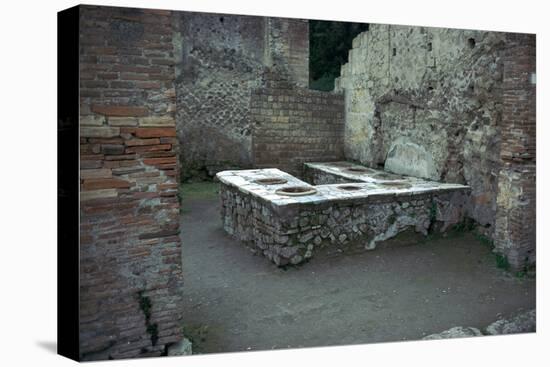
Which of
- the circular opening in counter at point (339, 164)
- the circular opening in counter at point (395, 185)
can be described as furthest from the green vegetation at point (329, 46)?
the circular opening in counter at point (395, 185)

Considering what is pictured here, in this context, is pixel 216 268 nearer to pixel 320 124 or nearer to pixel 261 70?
pixel 320 124

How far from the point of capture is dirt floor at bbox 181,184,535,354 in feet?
14.0

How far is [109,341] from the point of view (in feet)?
11.1

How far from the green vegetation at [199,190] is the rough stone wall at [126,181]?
5938mm

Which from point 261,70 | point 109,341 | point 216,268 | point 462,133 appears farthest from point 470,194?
point 261,70

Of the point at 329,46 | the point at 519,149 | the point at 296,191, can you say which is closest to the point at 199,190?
the point at 329,46

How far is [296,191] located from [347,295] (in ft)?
6.16

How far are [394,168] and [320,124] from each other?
8.02 ft

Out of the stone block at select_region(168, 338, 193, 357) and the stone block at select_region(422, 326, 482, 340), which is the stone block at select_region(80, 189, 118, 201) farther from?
the stone block at select_region(422, 326, 482, 340)

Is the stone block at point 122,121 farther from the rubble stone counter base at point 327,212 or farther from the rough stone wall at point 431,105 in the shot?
the rough stone wall at point 431,105

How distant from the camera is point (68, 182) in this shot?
3.36 m

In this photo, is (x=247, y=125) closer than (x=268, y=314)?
No

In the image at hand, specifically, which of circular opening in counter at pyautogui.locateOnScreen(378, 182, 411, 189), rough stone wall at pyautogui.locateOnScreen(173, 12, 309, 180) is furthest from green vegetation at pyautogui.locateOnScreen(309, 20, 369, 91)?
circular opening in counter at pyautogui.locateOnScreen(378, 182, 411, 189)

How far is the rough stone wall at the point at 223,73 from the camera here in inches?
409
